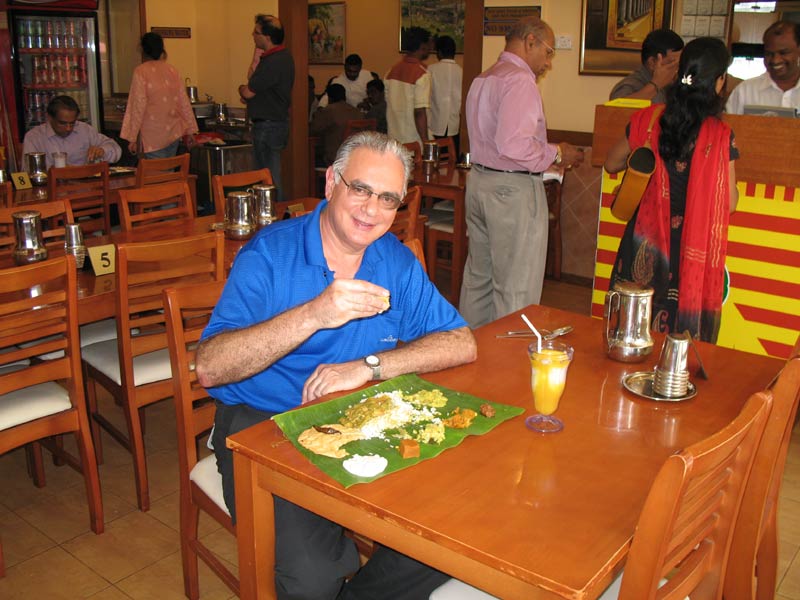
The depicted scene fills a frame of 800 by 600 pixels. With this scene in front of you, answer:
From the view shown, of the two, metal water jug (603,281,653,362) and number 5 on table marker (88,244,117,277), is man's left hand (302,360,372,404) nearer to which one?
metal water jug (603,281,653,362)

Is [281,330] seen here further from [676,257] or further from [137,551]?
[676,257]

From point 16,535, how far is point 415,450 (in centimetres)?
181

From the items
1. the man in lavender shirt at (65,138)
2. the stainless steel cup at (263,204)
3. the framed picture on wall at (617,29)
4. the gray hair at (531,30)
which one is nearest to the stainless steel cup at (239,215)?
the stainless steel cup at (263,204)

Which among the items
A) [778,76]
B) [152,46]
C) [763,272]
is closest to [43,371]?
[763,272]

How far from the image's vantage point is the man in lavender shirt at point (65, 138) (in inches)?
193

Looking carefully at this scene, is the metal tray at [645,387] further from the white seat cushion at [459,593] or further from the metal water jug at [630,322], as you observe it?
the white seat cushion at [459,593]

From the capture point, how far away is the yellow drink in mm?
1582

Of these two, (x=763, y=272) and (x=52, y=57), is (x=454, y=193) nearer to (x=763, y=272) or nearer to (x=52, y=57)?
(x=763, y=272)

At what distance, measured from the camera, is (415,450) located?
146 cm

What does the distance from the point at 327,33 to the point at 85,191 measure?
282 inches

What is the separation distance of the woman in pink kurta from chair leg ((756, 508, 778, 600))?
5.18m

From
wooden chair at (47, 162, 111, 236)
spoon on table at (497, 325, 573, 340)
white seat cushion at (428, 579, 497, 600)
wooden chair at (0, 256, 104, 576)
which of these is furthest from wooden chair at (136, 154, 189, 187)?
white seat cushion at (428, 579, 497, 600)

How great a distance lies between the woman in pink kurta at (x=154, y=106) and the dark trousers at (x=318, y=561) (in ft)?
14.8

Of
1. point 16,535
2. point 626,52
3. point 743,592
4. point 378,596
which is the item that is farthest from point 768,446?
point 626,52
